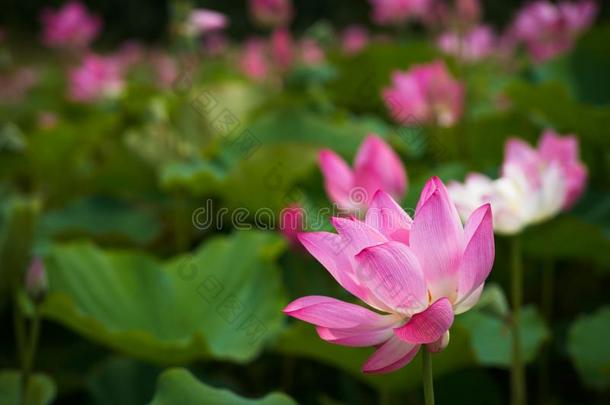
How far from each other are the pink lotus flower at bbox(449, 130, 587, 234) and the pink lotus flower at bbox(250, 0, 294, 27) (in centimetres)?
110

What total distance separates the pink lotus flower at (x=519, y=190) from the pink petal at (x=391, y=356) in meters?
0.31

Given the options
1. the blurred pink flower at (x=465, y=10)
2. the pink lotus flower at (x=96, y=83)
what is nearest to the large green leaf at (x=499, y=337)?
the blurred pink flower at (x=465, y=10)

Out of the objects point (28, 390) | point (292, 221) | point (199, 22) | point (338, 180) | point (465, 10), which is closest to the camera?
point (28, 390)

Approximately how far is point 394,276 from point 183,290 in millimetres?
711

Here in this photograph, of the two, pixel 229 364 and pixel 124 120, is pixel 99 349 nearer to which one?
pixel 229 364

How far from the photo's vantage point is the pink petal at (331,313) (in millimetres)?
457

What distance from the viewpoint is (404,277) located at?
0.46 m

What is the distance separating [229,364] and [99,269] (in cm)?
28

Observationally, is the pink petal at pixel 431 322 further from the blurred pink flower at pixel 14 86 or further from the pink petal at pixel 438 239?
the blurred pink flower at pixel 14 86

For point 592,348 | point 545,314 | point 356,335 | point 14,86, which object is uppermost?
point 356,335

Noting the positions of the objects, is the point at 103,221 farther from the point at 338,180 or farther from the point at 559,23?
the point at 559,23

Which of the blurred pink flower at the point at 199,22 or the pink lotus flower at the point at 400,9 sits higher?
the blurred pink flower at the point at 199,22

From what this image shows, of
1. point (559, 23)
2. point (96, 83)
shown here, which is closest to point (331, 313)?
point (559, 23)

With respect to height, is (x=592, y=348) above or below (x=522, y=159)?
below
